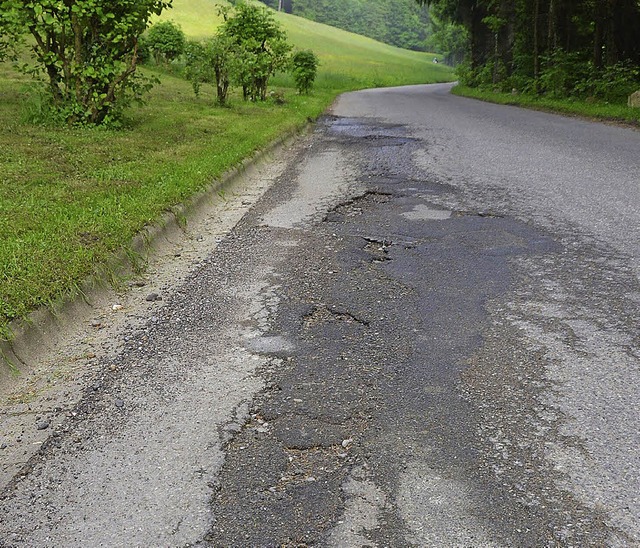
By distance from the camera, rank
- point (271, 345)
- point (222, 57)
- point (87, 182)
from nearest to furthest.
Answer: point (271, 345) < point (87, 182) < point (222, 57)

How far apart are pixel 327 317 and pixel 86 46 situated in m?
8.46

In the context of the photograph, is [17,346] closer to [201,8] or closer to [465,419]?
[465,419]

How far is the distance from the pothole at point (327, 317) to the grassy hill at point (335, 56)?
32858 millimetres

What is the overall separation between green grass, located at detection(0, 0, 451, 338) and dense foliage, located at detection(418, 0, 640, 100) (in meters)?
9.67

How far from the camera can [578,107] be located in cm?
1741

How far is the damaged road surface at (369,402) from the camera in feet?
7.11

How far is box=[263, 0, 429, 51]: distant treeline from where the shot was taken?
131 meters

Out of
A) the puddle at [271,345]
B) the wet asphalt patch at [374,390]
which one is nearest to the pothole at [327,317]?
the wet asphalt patch at [374,390]

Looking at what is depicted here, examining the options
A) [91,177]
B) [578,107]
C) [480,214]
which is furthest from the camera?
[578,107]

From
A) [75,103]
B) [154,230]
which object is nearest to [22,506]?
[154,230]

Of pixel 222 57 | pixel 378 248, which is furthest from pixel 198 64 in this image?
pixel 378 248

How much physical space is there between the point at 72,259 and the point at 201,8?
→ 255 ft

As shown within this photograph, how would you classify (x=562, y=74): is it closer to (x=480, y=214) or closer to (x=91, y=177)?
(x=480, y=214)

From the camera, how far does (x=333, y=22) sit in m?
130
